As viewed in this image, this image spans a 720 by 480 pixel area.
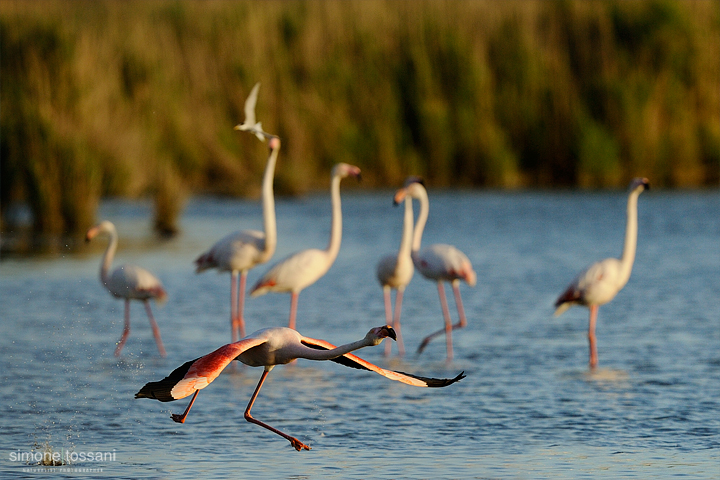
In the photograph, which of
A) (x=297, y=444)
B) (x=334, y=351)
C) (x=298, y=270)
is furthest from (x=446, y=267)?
(x=334, y=351)

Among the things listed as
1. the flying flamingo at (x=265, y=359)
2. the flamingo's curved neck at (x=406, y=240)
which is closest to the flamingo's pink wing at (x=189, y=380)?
the flying flamingo at (x=265, y=359)

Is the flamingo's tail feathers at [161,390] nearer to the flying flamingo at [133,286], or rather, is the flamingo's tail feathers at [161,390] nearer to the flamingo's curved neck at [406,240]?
the flying flamingo at [133,286]

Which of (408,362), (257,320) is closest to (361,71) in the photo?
(257,320)

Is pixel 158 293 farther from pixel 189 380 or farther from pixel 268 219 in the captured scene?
pixel 189 380

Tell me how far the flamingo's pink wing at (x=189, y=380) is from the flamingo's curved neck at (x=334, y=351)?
0.50 metres

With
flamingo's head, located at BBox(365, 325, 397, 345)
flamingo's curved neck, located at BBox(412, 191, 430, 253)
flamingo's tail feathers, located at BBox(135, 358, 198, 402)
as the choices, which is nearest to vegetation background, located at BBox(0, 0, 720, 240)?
flamingo's curved neck, located at BBox(412, 191, 430, 253)

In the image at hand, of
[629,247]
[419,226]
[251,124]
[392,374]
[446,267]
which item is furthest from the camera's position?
[419,226]

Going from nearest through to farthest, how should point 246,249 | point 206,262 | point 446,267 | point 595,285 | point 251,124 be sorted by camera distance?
point 251,124, point 595,285, point 246,249, point 446,267, point 206,262

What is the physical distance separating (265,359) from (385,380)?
245 cm

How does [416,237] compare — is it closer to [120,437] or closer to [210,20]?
[120,437]

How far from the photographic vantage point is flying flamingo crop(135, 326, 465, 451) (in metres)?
5.31

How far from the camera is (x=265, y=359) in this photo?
648 cm

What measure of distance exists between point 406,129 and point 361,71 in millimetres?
1430

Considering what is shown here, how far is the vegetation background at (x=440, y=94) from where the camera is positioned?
22.0 meters
